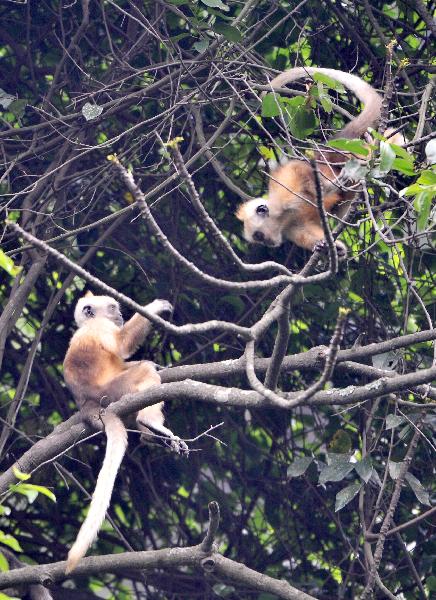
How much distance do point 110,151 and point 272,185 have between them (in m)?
1.11

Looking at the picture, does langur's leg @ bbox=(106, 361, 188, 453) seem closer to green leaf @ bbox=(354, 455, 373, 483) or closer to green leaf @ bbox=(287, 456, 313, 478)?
green leaf @ bbox=(287, 456, 313, 478)

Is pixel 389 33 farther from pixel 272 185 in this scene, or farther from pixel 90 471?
pixel 90 471

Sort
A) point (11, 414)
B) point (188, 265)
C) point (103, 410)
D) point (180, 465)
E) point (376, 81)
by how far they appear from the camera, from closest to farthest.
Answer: point (188, 265) → point (103, 410) → point (11, 414) → point (376, 81) → point (180, 465)

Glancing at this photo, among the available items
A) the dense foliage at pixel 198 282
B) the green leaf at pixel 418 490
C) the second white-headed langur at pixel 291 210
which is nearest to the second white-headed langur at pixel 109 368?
the dense foliage at pixel 198 282

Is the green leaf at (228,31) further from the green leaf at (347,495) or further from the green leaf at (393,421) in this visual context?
the green leaf at (347,495)

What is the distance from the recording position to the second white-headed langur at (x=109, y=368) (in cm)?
525

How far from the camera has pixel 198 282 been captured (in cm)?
644

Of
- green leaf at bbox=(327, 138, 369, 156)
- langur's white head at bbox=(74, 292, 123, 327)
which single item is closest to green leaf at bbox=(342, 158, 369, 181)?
green leaf at bbox=(327, 138, 369, 156)

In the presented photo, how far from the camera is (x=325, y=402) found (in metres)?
3.96

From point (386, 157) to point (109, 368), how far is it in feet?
9.54

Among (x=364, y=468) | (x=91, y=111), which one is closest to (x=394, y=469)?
(x=364, y=468)

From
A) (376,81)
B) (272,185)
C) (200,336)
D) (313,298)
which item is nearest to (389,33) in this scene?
(376,81)

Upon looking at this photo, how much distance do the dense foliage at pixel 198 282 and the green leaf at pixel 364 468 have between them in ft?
2.71

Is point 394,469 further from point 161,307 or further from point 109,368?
point 109,368
